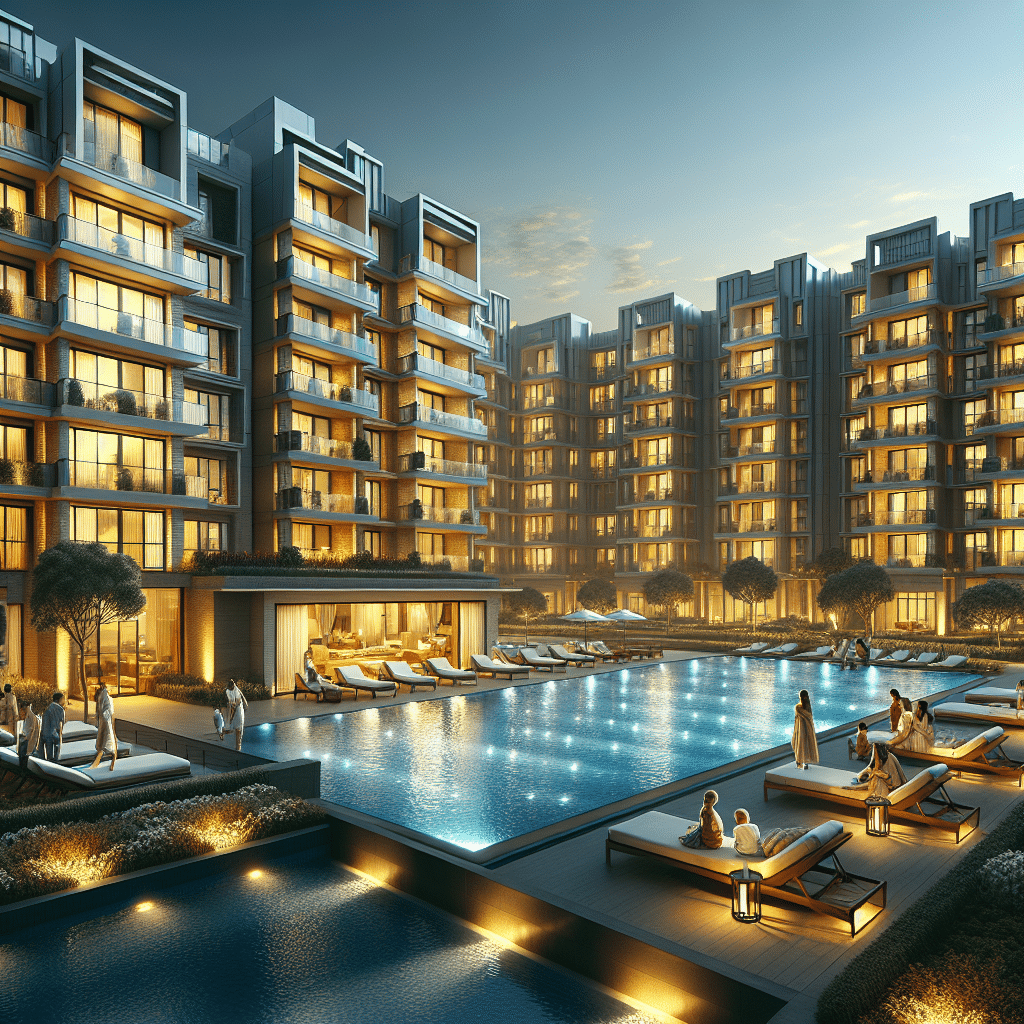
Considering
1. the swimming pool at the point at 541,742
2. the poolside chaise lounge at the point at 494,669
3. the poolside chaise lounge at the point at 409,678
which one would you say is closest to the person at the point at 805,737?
the swimming pool at the point at 541,742

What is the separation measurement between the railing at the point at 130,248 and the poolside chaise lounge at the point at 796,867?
22415 millimetres

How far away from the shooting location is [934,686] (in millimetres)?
24562

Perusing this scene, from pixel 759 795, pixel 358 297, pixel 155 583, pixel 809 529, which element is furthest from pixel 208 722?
pixel 809 529

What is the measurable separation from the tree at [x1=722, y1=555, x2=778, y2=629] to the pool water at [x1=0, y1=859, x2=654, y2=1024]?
35056mm

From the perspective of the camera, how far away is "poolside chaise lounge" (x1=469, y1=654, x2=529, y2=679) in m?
25.8

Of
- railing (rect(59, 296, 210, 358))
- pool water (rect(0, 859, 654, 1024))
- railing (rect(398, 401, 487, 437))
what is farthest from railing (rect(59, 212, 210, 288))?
pool water (rect(0, 859, 654, 1024))

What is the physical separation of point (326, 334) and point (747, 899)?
26.8m

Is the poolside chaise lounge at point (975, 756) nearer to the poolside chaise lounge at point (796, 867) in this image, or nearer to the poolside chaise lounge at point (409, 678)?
the poolside chaise lounge at point (796, 867)

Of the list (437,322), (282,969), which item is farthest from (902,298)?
(282,969)

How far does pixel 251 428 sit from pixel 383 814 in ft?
72.1

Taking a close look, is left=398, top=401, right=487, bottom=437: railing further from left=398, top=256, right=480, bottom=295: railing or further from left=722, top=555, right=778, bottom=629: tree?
left=722, top=555, right=778, bottom=629: tree

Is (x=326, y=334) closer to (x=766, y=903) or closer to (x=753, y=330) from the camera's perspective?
(x=766, y=903)

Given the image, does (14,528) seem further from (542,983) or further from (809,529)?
(809,529)

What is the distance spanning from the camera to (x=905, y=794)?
10180mm
